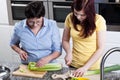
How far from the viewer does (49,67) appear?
1849 millimetres

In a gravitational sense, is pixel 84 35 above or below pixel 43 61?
above

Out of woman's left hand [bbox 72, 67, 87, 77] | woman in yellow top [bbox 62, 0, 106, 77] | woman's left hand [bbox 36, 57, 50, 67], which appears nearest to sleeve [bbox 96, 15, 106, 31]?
woman in yellow top [bbox 62, 0, 106, 77]

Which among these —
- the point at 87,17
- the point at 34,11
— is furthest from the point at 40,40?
the point at 87,17

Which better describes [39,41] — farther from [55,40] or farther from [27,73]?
[27,73]

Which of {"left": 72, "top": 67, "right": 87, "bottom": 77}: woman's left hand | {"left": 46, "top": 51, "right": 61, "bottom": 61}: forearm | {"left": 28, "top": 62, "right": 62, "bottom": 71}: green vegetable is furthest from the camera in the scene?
{"left": 46, "top": 51, "right": 61, "bottom": 61}: forearm

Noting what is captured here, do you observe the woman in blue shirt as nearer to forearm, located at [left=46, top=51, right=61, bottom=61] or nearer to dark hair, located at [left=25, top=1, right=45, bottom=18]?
forearm, located at [left=46, top=51, right=61, bottom=61]

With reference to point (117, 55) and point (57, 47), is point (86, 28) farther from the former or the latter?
point (117, 55)

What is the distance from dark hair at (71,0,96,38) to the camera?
1.75 m

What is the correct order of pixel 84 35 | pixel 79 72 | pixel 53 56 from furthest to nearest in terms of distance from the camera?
1. pixel 53 56
2. pixel 84 35
3. pixel 79 72

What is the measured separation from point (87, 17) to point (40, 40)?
1.32 feet

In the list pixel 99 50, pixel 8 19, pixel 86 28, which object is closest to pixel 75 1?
pixel 86 28

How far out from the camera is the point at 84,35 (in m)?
1.84

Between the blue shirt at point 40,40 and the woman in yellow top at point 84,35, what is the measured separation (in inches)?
3.4

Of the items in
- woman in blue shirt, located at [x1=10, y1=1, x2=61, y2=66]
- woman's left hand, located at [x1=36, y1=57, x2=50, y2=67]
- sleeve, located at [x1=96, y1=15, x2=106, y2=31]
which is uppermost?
sleeve, located at [x1=96, y1=15, x2=106, y2=31]
